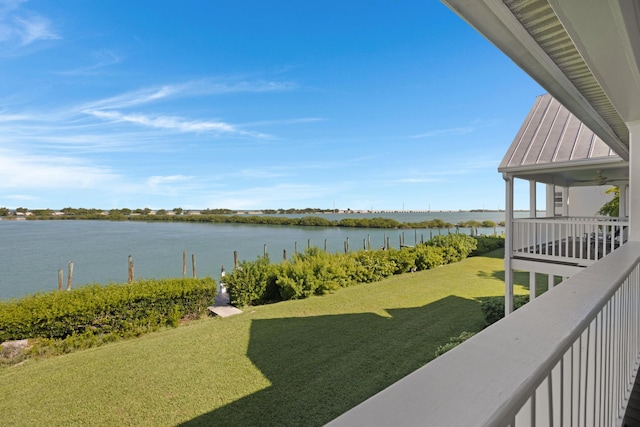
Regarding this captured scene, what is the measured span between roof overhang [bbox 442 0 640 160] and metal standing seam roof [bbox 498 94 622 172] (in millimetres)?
3984

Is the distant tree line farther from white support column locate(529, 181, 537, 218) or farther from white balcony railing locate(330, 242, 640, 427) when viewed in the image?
white balcony railing locate(330, 242, 640, 427)

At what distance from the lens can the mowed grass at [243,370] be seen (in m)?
4.00

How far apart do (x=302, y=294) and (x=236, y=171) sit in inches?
1053

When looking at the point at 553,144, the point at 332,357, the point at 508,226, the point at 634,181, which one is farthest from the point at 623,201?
the point at 332,357

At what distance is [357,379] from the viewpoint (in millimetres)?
4562

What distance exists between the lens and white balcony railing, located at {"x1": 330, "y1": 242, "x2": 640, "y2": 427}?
45 centimetres

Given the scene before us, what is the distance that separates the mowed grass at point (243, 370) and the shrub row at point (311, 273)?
1.46 meters

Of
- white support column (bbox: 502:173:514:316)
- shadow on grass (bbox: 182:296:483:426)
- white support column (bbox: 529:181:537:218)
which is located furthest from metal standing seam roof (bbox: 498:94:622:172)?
shadow on grass (bbox: 182:296:483:426)

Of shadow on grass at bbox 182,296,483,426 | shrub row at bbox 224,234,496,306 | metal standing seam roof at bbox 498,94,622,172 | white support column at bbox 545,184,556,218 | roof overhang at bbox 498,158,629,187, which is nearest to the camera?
shadow on grass at bbox 182,296,483,426

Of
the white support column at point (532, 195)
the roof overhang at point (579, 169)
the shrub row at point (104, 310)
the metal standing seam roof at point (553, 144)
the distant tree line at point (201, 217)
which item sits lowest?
the shrub row at point (104, 310)

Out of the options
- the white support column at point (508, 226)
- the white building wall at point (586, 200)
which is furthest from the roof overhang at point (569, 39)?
the white building wall at point (586, 200)

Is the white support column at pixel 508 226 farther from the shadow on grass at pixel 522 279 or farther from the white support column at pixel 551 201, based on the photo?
the shadow on grass at pixel 522 279

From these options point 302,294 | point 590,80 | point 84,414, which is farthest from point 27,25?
point 590,80

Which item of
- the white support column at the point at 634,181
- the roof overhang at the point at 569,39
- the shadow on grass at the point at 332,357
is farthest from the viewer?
the shadow on grass at the point at 332,357
